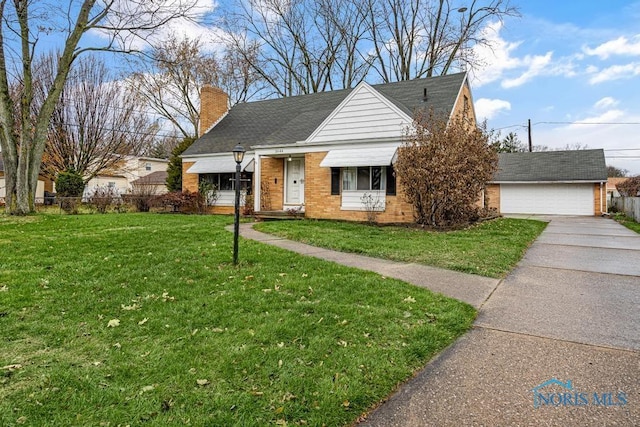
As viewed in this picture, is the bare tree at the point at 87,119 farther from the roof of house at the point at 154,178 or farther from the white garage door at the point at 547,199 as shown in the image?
the white garage door at the point at 547,199

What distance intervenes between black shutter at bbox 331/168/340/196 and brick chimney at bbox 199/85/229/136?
33.1 ft

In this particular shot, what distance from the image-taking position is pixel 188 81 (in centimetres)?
2800

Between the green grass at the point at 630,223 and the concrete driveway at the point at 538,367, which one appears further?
the green grass at the point at 630,223

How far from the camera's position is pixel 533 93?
2086 centimetres

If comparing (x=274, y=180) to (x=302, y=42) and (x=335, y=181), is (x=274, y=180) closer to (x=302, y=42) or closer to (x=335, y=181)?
(x=335, y=181)

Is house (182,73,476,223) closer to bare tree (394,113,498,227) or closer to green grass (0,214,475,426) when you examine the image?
bare tree (394,113,498,227)

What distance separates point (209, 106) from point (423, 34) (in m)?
17.1

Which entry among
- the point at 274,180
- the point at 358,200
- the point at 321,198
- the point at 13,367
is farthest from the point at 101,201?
the point at 13,367

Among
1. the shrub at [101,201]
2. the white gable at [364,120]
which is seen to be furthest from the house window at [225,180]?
the white gable at [364,120]

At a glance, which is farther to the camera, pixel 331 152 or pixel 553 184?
pixel 553 184

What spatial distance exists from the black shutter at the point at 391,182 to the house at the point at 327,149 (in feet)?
0.12

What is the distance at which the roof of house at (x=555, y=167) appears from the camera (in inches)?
899

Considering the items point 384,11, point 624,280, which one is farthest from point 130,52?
point 384,11

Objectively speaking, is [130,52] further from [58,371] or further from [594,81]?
[594,81]
